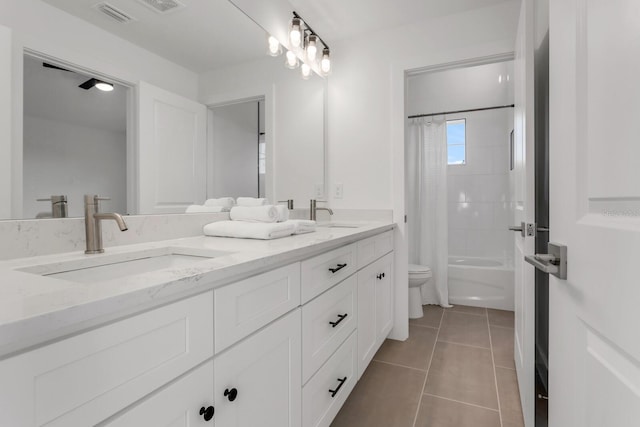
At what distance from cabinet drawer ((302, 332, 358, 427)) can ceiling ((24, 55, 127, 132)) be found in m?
1.12

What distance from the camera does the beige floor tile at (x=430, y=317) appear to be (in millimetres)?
2590

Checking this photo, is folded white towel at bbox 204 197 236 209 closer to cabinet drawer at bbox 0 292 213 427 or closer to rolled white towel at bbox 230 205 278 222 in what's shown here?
rolled white towel at bbox 230 205 278 222

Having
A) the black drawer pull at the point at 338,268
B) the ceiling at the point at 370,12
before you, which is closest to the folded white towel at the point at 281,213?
the black drawer pull at the point at 338,268

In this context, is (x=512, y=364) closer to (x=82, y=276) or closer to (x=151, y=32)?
(x=82, y=276)

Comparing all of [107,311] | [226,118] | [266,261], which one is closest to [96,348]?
[107,311]

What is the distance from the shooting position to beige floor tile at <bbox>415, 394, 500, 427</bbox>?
1.43 metres

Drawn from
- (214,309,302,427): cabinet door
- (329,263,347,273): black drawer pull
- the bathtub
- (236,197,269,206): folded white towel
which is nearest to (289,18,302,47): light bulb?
(236,197,269,206): folded white towel

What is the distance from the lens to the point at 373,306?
5.98 feet

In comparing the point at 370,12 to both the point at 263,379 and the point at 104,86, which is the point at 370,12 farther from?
the point at 263,379

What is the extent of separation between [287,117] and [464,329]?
205 cm

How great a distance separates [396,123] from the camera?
2.29m

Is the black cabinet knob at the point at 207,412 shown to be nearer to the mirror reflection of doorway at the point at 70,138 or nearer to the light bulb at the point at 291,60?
the mirror reflection of doorway at the point at 70,138

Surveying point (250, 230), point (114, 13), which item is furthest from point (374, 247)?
point (114, 13)

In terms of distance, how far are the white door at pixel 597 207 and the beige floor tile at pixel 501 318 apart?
203 centimetres
